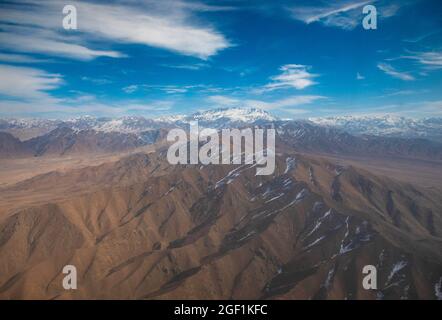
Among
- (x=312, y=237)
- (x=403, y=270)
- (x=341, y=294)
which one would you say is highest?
(x=312, y=237)

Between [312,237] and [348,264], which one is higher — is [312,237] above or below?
above

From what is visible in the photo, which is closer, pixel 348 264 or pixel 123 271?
pixel 348 264

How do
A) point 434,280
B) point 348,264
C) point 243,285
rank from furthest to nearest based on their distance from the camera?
point 243,285 < point 348,264 < point 434,280

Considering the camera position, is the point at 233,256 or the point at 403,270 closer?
the point at 403,270
